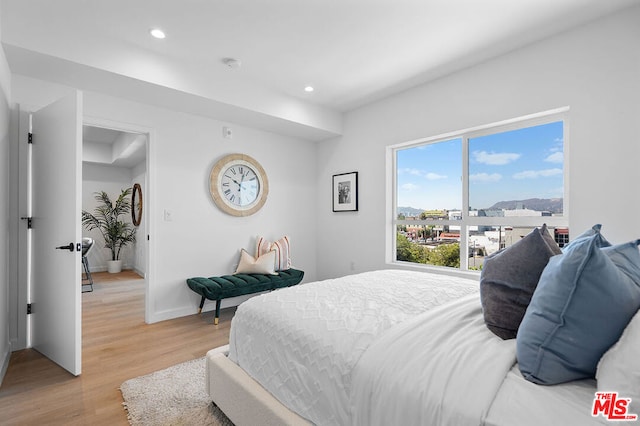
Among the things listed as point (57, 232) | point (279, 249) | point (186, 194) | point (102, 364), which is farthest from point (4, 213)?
point (279, 249)

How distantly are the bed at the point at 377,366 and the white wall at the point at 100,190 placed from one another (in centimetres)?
624

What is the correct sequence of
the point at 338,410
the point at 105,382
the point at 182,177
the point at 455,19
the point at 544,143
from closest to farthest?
the point at 338,410, the point at 105,382, the point at 455,19, the point at 544,143, the point at 182,177

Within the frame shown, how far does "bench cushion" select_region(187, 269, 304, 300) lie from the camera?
3.29 m

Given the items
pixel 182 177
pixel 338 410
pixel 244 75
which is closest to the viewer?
pixel 338 410

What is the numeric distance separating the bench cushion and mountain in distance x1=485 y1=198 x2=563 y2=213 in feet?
7.74

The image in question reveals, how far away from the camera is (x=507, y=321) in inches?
45.1

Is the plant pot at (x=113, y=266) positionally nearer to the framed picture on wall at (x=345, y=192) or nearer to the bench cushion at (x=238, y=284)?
the bench cushion at (x=238, y=284)

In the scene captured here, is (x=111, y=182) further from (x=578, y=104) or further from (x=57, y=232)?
(x=578, y=104)

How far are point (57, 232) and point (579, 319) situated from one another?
306cm

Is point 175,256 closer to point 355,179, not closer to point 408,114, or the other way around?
point 355,179

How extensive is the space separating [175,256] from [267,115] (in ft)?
6.14

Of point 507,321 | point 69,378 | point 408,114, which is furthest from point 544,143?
point 69,378

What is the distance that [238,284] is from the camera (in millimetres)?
3459

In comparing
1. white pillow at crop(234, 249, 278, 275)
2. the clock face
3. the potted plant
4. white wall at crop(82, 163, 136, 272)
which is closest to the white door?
the clock face
